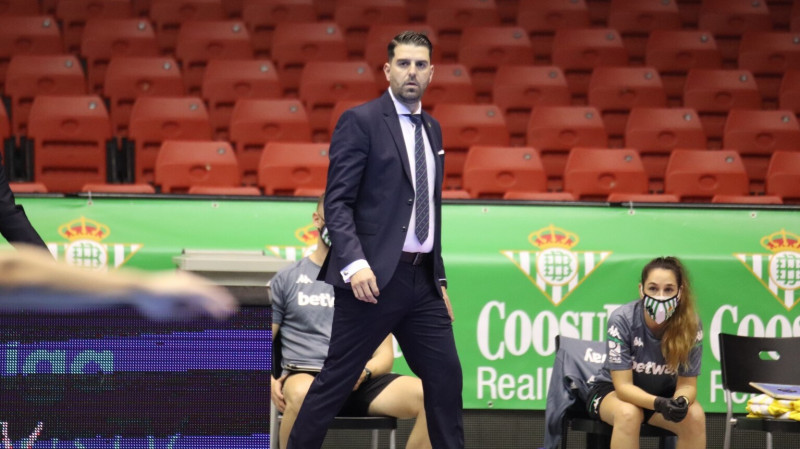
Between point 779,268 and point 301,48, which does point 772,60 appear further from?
point 779,268

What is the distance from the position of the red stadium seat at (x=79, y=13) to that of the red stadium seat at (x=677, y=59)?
Result: 514cm

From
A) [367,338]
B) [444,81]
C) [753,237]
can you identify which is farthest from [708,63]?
[367,338]

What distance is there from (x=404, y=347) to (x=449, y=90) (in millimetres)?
5680

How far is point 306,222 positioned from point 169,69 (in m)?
4.02

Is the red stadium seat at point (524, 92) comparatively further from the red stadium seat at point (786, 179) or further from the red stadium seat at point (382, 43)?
the red stadium seat at point (786, 179)

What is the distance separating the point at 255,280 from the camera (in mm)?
5391

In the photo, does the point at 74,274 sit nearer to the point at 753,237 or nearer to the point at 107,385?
the point at 107,385

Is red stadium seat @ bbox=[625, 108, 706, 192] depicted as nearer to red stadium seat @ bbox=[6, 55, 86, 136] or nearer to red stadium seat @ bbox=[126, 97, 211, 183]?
red stadium seat @ bbox=[126, 97, 211, 183]

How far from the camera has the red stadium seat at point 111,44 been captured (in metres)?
10.1

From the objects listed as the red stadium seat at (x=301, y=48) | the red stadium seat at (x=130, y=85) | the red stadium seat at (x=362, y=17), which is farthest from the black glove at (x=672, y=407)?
the red stadium seat at (x=362, y=17)

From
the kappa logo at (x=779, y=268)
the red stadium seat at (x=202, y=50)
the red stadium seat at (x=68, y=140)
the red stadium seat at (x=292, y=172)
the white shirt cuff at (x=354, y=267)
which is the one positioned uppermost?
the red stadium seat at (x=202, y=50)

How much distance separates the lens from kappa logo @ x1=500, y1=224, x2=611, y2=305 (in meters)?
5.88

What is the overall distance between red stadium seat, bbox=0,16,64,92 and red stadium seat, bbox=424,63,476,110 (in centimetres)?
342

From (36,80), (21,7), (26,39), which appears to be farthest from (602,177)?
(21,7)
